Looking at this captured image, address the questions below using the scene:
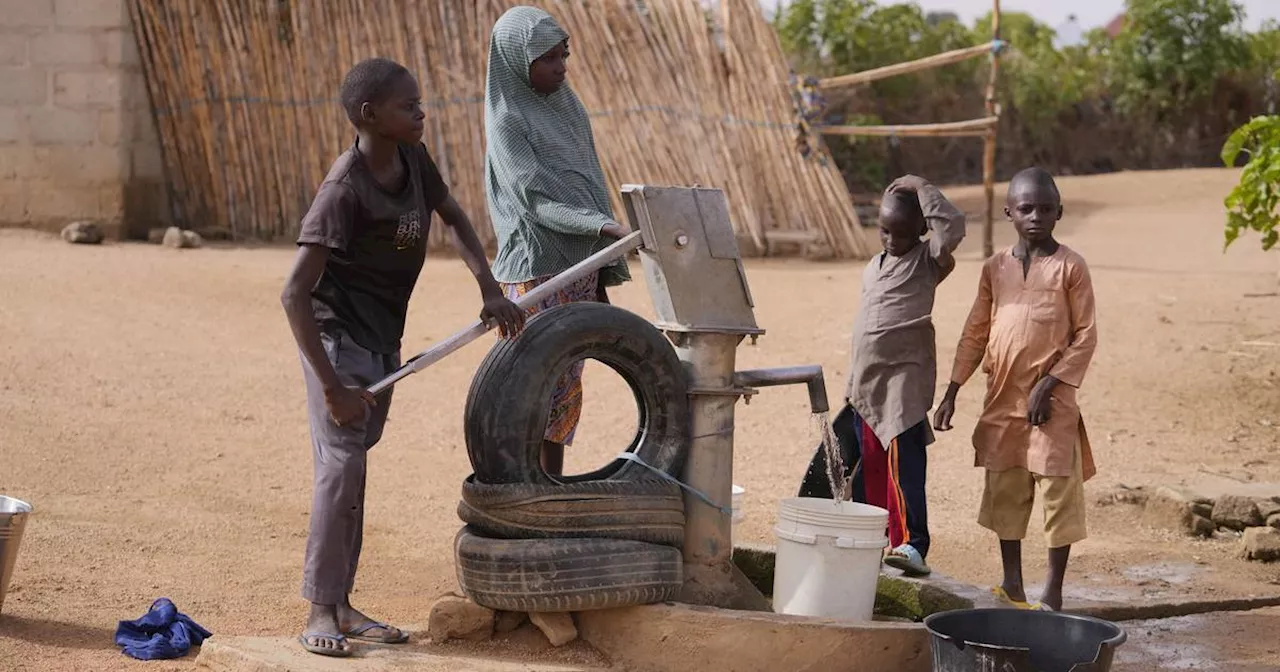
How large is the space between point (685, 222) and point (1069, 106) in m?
15.3

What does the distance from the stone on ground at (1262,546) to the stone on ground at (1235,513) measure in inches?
10.4

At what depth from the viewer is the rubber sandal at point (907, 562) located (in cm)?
480

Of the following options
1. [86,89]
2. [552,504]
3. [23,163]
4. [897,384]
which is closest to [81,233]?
[23,163]

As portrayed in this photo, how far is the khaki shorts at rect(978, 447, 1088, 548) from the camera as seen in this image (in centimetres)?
468

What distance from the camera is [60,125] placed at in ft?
35.2

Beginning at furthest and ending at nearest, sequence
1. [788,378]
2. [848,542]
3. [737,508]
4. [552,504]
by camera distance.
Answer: [737,508]
[788,378]
[848,542]
[552,504]

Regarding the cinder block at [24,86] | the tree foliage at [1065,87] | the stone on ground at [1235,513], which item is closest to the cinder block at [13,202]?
the cinder block at [24,86]

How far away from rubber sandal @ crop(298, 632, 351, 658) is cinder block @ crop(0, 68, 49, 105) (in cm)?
779

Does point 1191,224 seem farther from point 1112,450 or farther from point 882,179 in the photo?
point 1112,450

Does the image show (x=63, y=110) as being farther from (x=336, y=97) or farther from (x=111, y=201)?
(x=336, y=97)

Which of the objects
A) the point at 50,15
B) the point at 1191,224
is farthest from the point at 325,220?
the point at 1191,224

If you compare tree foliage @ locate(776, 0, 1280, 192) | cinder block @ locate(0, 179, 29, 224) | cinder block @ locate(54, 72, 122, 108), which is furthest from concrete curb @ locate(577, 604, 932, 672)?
tree foliage @ locate(776, 0, 1280, 192)

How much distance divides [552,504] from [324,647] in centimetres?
68

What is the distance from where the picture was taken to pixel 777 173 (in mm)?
11992
